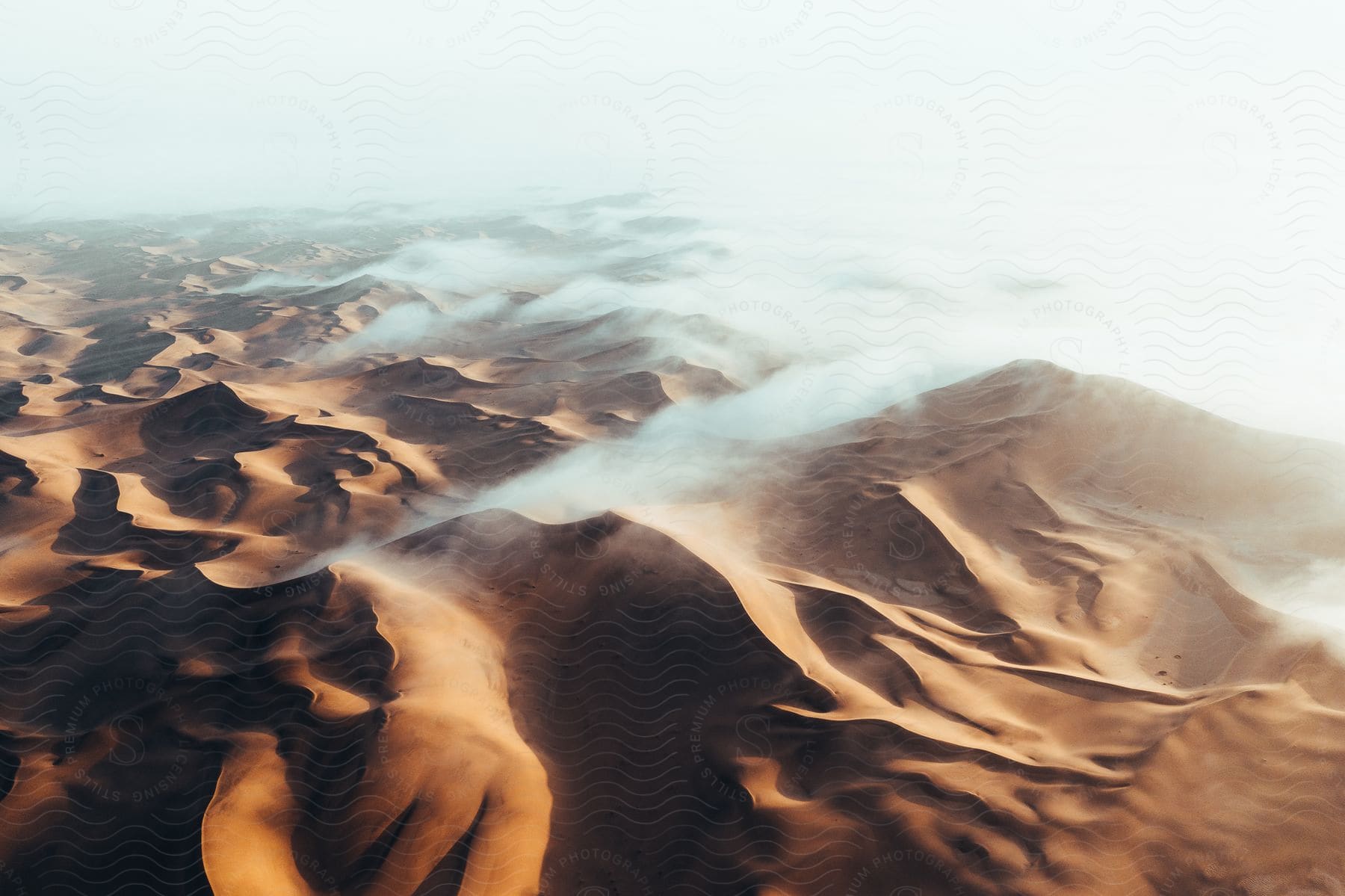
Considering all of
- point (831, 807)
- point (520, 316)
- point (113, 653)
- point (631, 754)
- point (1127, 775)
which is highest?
point (1127, 775)

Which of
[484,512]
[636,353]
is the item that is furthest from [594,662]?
[636,353]

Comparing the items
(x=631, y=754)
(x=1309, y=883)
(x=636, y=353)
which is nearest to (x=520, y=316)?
(x=636, y=353)

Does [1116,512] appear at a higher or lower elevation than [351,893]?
higher

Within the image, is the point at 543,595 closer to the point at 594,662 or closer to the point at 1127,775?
the point at 594,662

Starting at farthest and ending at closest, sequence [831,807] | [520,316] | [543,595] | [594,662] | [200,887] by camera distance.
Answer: [520,316] → [543,595] → [594,662] → [831,807] → [200,887]

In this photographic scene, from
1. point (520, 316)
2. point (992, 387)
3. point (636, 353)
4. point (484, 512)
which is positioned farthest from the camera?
point (520, 316)

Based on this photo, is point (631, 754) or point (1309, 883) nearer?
point (1309, 883)

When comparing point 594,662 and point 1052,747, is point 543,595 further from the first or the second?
point 1052,747
